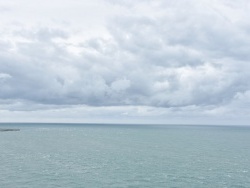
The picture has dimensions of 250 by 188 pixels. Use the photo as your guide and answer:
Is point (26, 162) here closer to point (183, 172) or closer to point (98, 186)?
point (98, 186)

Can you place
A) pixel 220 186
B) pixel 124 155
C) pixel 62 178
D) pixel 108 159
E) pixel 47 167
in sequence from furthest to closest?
pixel 124 155 < pixel 108 159 < pixel 47 167 < pixel 62 178 < pixel 220 186

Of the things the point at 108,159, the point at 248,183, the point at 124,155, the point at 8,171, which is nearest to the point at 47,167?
the point at 8,171

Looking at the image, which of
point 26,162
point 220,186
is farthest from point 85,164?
point 220,186

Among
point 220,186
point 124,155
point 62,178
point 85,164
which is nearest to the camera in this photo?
point 220,186

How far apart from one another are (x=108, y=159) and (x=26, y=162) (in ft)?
93.2

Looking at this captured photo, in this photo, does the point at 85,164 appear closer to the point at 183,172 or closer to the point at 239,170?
the point at 183,172

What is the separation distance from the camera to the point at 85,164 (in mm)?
101562

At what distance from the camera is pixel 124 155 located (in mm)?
123500

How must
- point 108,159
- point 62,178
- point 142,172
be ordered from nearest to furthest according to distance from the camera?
point 62,178
point 142,172
point 108,159

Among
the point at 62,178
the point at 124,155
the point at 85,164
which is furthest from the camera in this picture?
the point at 124,155

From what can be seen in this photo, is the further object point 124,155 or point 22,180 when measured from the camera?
point 124,155

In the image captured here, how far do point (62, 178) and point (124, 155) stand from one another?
46.0 m

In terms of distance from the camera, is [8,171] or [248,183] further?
[8,171]

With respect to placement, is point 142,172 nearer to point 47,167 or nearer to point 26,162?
point 47,167
